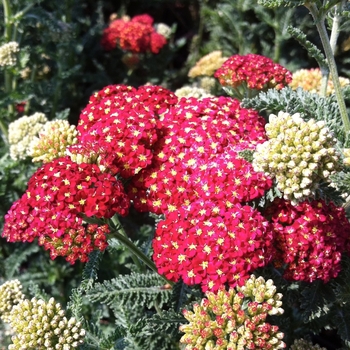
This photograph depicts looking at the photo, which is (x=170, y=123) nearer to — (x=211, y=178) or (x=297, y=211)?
(x=211, y=178)

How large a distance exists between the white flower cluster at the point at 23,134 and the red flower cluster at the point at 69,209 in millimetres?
1203

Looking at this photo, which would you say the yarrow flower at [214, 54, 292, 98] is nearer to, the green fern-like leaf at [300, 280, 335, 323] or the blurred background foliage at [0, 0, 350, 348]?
the green fern-like leaf at [300, 280, 335, 323]

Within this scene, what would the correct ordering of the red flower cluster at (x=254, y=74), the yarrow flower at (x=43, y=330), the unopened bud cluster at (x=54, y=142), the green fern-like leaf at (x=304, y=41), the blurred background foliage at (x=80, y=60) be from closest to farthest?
the yarrow flower at (x=43, y=330)
the green fern-like leaf at (x=304, y=41)
the unopened bud cluster at (x=54, y=142)
the red flower cluster at (x=254, y=74)
the blurred background foliage at (x=80, y=60)

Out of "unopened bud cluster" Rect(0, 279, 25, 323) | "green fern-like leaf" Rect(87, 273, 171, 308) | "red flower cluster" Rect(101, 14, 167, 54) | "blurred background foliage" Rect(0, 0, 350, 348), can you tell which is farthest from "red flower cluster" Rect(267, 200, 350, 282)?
"red flower cluster" Rect(101, 14, 167, 54)

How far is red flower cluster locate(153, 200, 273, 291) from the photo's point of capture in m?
1.91

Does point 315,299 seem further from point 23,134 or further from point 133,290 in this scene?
point 23,134

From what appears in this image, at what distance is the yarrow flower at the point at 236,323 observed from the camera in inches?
69.5

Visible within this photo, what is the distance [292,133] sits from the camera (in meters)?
1.84

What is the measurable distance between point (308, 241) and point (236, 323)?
491 mm

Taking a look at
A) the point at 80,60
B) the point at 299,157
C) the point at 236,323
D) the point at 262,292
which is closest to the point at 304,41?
the point at 299,157

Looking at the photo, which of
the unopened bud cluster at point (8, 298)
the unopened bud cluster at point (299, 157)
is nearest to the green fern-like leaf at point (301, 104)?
the unopened bud cluster at point (299, 157)

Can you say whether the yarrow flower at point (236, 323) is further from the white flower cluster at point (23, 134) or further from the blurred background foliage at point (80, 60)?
the white flower cluster at point (23, 134)

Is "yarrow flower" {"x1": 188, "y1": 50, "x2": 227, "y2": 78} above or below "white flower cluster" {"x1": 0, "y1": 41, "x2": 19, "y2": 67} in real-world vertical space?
below

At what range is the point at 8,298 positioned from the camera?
232 cm
